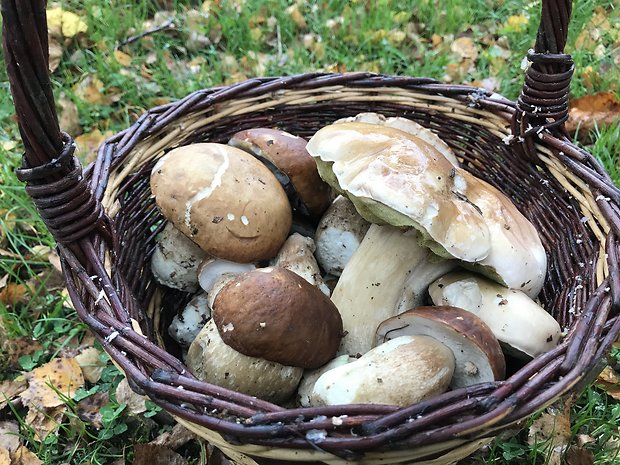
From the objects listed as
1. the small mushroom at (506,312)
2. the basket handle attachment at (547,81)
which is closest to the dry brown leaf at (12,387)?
the small mushroom at (506,312)

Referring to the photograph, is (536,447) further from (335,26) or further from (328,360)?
(335,26)

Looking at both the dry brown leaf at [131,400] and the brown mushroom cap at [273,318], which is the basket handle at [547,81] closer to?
the brown mushroom cap at [273,318]

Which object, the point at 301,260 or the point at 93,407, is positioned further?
the point at 93,407

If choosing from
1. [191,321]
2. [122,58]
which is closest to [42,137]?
[191,321]

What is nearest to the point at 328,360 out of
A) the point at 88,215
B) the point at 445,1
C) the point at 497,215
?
the point at 497,215

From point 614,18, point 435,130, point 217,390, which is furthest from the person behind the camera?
point 614,18

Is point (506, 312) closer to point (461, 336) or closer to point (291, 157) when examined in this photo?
point (461, 336)
